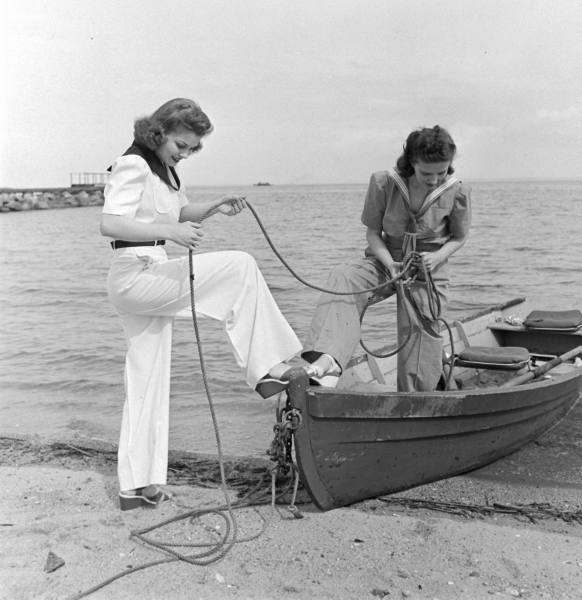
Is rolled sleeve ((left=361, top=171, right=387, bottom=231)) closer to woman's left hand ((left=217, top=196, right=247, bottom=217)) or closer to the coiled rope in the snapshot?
the coiled rope

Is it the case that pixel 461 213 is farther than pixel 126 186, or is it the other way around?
pixel 461 213

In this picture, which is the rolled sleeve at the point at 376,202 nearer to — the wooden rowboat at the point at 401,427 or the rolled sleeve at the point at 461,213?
the rolled sleeve at the point at 461,213

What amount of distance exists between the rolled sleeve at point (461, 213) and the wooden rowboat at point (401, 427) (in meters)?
1.11

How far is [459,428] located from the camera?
4703mm

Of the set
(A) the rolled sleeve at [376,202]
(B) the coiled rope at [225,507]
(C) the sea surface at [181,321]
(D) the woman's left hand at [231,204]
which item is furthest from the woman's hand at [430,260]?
(C) the sea surface at [181,321]

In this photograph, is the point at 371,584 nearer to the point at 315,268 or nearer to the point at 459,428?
the point at 459,428

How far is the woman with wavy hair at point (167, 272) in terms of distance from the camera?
359 centimetres

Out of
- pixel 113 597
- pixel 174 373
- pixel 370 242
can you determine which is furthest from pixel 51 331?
pixel 113 597

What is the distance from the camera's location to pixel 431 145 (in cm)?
439

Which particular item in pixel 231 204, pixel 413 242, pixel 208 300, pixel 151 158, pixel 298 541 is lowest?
pixel 298 541

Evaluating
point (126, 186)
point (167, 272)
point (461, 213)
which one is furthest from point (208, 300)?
point (461, 213)

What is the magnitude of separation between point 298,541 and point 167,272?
1.66 meters

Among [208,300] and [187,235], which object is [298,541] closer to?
[208,300]

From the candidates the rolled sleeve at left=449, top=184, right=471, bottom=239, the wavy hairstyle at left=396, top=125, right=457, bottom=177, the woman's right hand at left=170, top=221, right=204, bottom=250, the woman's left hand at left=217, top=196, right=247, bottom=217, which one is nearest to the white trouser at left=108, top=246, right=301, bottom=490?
the woman's right hand at left=170, top=221, right=204, bottom=250
